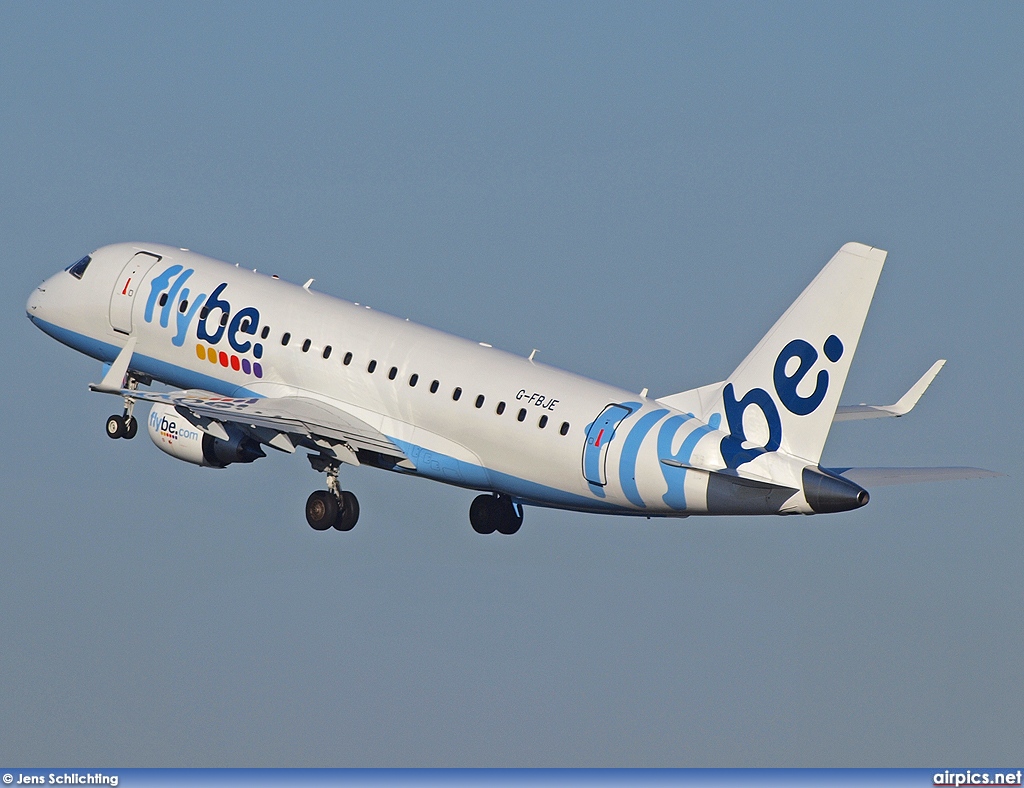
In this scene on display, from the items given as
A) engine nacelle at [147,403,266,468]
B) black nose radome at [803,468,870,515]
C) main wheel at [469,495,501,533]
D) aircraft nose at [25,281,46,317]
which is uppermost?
aircraft nose at [25,281,46,317]

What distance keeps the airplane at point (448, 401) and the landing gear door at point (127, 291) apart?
0.07m

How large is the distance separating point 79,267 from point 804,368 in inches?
1016

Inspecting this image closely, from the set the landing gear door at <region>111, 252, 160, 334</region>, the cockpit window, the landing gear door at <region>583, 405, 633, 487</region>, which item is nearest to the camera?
the landing gear door at <region>583, 405, 633, 487</region>

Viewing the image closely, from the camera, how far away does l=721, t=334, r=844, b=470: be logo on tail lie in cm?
5650

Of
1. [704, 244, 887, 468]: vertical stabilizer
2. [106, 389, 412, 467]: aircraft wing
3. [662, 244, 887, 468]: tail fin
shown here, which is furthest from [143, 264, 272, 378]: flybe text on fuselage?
[704, 244, 887, 468]: vertical stabilizer

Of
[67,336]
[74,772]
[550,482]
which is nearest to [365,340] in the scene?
[550,482]

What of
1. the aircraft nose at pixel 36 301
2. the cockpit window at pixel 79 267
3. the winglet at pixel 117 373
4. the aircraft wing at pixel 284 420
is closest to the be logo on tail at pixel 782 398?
the aircraft wing at pixel 284 420

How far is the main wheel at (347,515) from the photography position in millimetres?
65125

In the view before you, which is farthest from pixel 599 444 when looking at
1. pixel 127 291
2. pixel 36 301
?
pixel 36 301

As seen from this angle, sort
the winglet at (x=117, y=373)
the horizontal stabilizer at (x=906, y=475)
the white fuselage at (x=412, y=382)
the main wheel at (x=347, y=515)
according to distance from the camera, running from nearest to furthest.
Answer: the horizontal stabilizer at (x=906, y=475)
the white fuselage at (x=412, y=382)
the winglet at (x=117, y=373)
the main wheel at (x=347, y=515)

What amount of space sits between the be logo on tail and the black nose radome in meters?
1.53

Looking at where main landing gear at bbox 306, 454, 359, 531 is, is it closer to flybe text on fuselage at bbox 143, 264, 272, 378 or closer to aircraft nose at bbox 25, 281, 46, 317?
flybe text on fuselage at bbox 143, 264, 272, 378

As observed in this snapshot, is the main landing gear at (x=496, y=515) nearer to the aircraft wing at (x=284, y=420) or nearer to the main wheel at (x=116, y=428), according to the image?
the aircraft wing at (x=284, y=420)

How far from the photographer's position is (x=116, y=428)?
70.4 m
